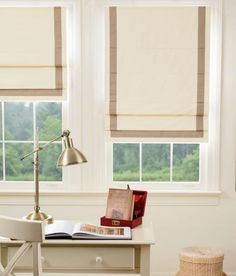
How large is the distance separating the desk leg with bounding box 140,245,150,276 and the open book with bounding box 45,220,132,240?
0.33 feet

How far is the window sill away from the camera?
4051 millimetres

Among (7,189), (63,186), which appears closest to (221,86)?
(63,186)

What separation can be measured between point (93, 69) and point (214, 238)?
5.43ft

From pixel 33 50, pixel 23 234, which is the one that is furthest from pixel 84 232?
pixel 33 50

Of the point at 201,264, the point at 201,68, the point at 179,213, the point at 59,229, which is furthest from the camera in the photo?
the point at 179,213

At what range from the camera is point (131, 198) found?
2990mm

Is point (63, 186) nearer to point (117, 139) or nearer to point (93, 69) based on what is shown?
point (117, 139)

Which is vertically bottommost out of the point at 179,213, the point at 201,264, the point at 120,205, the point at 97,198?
the point at 201,264

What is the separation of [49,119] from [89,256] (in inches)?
64.7

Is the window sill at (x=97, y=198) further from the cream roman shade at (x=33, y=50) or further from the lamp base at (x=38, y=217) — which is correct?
the lamp base at (x=38, y=217)

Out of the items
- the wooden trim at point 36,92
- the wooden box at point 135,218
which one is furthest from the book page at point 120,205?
the wooden trim at point 36,92

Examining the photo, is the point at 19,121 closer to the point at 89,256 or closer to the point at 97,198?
the point at 97,198

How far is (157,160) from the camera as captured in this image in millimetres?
4152

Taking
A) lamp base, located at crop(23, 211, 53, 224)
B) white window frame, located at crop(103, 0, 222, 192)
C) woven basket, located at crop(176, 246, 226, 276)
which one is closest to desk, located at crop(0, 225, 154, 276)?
lamp base, located at crop(23, 211, 53, 224)
